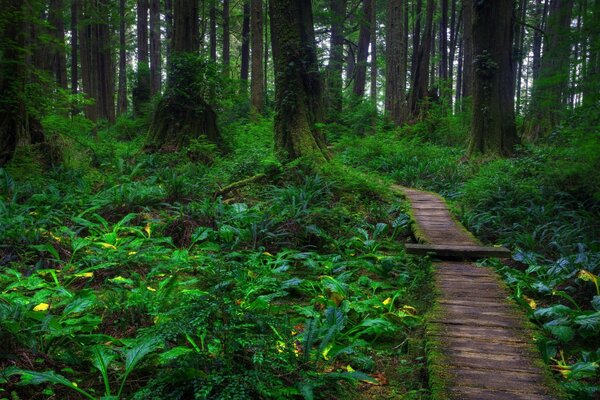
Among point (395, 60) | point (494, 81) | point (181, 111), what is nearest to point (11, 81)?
point (181, 111)

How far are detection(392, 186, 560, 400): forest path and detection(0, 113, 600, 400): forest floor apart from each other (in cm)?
16

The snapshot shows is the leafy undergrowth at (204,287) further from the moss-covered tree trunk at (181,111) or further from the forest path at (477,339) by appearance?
the moss-covered tree trunk at (181,111)

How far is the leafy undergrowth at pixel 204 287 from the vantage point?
8.82 feet

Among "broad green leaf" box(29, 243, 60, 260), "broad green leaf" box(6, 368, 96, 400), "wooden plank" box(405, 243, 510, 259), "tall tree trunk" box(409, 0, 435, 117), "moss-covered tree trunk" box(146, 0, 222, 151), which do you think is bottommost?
"broad green leaf" box(6, 368, 96, 400)

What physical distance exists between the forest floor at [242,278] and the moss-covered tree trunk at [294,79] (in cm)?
82

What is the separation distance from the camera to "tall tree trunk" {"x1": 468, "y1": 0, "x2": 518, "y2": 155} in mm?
11109

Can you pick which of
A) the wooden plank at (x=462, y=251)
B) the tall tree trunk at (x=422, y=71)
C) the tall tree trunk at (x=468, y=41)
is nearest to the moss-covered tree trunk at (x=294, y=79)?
the wooden plank at (x=462, y=251)

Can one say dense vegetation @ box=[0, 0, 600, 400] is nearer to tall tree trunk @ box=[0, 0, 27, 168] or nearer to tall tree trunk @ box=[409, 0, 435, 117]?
tall tree trunk @ box=[0, 0, 27, 168]

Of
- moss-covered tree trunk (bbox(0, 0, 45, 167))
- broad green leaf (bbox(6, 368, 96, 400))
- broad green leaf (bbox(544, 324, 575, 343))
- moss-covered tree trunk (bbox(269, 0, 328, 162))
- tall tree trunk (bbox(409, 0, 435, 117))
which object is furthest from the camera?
tall tree trunk (bbox(409, 0, 435, 117))

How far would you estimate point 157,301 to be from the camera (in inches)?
147

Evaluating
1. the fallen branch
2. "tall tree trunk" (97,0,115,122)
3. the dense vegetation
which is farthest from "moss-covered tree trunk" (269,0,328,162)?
"tall tree trunk" (97,0,115,122)

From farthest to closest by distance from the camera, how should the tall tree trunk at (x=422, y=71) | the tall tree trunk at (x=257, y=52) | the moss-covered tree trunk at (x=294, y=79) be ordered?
the tall tree trunk at (x=422, y=71) → the tall tree trunk at (x=257, y=52) → the moss-covered tree trunk at (x=294, y=79)

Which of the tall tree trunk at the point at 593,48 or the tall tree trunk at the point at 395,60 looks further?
the tall tree trunk at the point at 395,60

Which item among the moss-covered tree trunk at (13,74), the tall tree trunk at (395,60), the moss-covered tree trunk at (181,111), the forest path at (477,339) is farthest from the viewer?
the tall tree trunk at (395,60)
